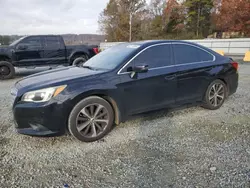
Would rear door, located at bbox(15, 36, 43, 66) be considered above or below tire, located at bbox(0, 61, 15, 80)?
above

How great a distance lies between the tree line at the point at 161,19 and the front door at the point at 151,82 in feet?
71.7

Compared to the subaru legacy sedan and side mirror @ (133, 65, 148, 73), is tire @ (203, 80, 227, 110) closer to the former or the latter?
the subaru legacy sedan

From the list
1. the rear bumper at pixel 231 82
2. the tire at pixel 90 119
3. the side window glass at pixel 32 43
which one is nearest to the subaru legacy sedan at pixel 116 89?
the tire at pixel 90 119

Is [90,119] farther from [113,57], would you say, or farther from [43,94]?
[113,57]

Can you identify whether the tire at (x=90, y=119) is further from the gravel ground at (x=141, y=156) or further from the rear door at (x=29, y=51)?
the rear door at (x=29, y=51)

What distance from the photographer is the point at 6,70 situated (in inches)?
347

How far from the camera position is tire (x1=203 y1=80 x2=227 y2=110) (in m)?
4.32

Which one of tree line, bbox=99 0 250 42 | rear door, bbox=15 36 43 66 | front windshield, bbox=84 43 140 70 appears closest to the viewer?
front windshield, bbox=84 43 140 70

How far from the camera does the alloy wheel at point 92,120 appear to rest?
10.2 ft

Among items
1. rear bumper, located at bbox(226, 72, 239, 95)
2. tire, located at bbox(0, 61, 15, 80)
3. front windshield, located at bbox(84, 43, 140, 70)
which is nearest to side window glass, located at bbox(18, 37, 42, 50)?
tire, located at bbox(0, 61, 15, 80)

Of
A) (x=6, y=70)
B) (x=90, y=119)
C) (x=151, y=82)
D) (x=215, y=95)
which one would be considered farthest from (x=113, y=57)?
(x=6, y=70)

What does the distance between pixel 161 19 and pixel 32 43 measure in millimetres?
32026

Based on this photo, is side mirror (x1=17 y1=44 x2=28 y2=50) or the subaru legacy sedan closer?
the subaru legacy sedan

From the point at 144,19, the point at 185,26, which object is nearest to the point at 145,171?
the point at 185,26
